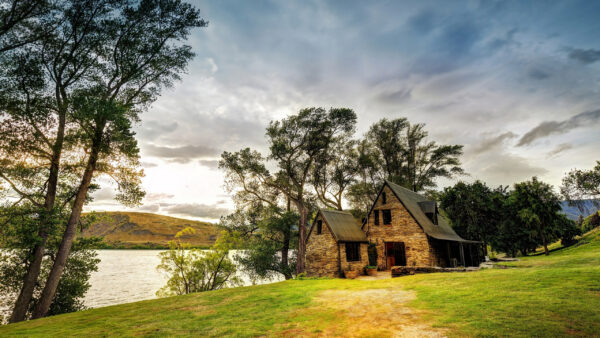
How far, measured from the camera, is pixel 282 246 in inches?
1185

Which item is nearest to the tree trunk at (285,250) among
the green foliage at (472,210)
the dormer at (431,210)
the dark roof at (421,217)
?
the dark roof at (421,217)

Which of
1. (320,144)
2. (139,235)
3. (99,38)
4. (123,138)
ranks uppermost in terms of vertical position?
(99,38)

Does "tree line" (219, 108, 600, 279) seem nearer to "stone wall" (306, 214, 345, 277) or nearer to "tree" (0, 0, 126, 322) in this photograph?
"stone wall" (306, 214, 345, 277)

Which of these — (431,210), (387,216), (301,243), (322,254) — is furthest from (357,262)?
(431,210)

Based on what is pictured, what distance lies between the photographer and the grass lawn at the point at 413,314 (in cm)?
632

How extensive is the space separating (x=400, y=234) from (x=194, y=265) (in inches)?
748

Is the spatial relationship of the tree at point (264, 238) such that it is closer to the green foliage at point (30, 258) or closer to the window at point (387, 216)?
the window at point (387, 216)

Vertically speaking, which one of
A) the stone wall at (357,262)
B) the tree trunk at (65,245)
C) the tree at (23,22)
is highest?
the tree at (23,22)

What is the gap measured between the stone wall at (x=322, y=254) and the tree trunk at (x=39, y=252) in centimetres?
1884

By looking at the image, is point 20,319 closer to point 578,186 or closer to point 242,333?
point 242,333

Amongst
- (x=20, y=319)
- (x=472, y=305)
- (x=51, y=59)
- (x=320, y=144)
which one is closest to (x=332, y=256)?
(x=320, y=144)

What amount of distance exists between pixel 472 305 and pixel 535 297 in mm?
2089

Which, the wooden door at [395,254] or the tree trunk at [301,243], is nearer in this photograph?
the wooden door at [395,254]

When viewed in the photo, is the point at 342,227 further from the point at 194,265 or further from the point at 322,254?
the point at 194,265
